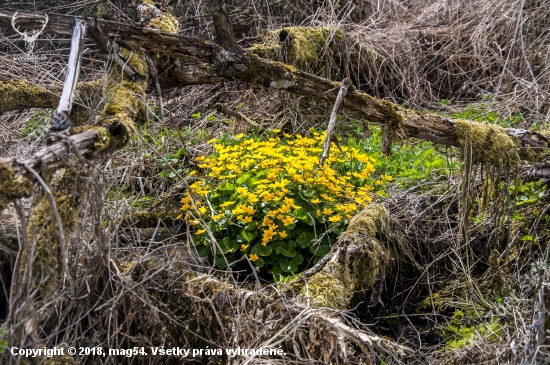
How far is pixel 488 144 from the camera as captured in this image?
152 inches

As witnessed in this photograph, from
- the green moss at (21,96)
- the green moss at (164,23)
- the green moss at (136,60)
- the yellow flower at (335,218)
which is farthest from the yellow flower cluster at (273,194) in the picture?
the green moss at (21,96)

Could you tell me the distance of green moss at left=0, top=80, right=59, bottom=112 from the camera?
3.90 m

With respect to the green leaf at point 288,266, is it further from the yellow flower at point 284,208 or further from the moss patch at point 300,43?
the moss patch at point 300,43

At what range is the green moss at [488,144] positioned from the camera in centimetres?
384

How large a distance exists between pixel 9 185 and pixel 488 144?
2.91 m

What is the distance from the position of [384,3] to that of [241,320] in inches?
214

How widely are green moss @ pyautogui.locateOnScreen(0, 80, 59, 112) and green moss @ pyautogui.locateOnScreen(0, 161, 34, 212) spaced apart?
80.6 inches

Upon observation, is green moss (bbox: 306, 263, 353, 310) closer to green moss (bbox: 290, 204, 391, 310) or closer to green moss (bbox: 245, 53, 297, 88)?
green moss (bbox: 290, 204, 391, 310)

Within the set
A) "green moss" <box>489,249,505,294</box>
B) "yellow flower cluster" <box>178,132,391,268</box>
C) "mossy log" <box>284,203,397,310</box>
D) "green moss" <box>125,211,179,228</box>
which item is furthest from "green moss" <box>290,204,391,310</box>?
"green moss" <box>125,211,179,228</box>

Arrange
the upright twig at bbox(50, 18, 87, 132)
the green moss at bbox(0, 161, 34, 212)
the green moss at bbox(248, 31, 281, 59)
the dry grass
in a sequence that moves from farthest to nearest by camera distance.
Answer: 1. the green moss at bbox(248, 31, 281, 59)
2. the dry grass
3. the upright twig at bbox(50, 18, 87, 132)
4. the green moss at bbox(0, 161, 34, 212)

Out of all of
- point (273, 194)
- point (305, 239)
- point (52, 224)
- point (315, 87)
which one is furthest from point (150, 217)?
point (52, 224)

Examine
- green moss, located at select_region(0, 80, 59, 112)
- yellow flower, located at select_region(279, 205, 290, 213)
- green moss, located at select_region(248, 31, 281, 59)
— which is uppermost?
green moss, located at select_region(248, 31, 281, 59)

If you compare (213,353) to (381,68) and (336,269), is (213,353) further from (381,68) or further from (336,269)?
(381,68)

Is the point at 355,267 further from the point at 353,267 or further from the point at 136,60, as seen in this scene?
the point at 136,60
